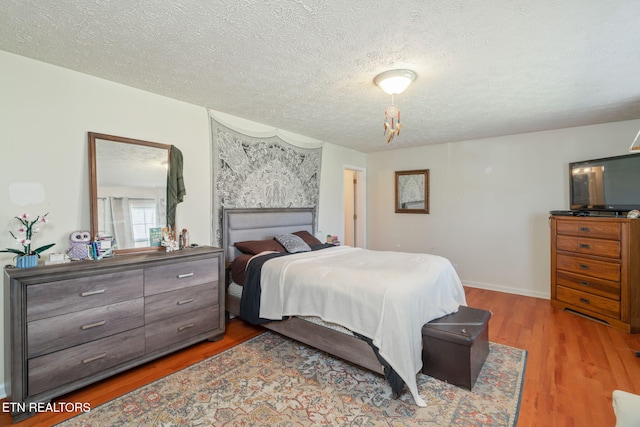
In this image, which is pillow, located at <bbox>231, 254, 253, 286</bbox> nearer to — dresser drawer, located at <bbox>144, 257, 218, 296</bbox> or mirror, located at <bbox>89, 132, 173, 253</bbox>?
dresser drawer, located at <bbox>144, 257, 218, 296</bbox>

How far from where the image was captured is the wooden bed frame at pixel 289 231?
7.35 feet

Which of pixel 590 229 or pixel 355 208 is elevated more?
pixel 355 208

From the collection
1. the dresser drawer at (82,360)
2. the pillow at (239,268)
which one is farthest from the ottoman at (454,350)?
the dresser drawer at (82,360)

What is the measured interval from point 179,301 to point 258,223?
1.50 m

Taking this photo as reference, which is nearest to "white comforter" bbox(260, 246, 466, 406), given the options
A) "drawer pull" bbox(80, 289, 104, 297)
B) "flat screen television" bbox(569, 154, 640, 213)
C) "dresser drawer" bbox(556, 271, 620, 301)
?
"drawer pull" bbox(80, 289, 104, 297)

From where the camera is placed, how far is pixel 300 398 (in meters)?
2.02

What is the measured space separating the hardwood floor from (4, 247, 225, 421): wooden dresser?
4.9 inches

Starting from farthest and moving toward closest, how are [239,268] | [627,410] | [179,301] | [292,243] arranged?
[292,243]
[239,268]
[179,301]
[627,410]

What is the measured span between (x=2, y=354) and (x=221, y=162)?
Result: 7.87ft

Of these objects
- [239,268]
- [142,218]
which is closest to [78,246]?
[142,218]

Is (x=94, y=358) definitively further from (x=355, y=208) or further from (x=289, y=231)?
(x=355, y=208)

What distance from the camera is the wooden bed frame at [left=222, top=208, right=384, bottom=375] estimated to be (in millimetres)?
2240

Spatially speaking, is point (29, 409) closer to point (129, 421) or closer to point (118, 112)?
point (129, 421)

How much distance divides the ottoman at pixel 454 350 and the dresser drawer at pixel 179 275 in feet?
6.55
